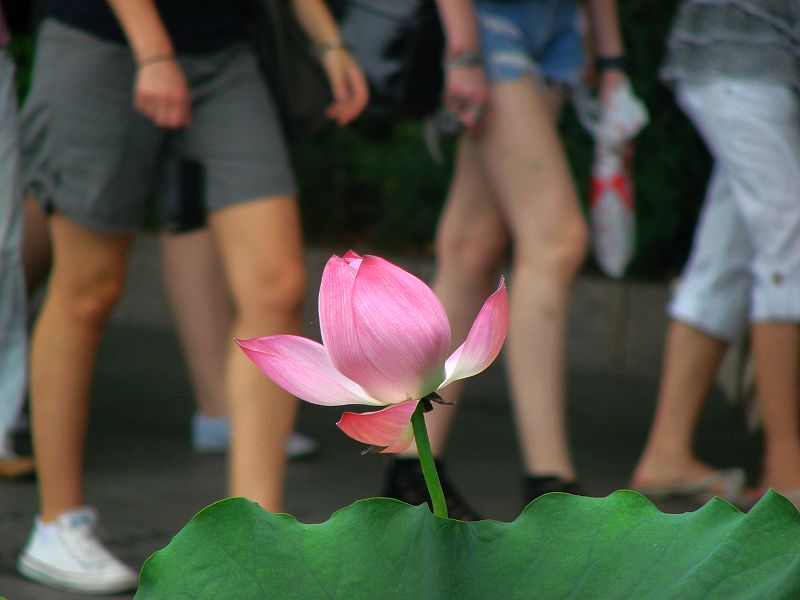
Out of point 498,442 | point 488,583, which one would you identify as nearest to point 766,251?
point 498,442

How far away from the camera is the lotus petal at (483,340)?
0.81 m

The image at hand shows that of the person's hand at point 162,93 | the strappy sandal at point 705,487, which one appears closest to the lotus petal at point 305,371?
the person's hand at point 162,93

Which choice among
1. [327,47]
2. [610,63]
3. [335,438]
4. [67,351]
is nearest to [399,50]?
[327,47]

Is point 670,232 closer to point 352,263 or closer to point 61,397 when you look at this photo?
point 61,397

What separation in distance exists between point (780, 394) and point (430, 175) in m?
3.74

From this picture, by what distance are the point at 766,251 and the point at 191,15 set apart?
157 cm

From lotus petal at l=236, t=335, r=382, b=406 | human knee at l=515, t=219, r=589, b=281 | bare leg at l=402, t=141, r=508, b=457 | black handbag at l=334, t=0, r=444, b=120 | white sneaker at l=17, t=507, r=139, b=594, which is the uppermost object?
lotus petal at l=236, t=335, r=382, b=406

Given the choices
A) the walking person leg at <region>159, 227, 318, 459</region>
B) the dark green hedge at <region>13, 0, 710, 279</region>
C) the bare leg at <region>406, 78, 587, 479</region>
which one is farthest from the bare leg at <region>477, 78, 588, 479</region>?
the dark green hedge at <region>13, 0, 710, 279</region>

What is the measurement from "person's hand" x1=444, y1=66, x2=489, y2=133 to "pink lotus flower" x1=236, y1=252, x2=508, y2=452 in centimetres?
233

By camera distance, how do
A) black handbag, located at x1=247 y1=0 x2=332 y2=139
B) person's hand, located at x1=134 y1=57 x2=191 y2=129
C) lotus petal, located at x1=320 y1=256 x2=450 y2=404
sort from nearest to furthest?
lotus petal, located at x1=320 y1=256 x2=450 y2=404 → person's hand, located at x1=134 y1=57 x2=191 y2=129 → black handbag, located at x1=247 y1=0 x2=332 y2=139

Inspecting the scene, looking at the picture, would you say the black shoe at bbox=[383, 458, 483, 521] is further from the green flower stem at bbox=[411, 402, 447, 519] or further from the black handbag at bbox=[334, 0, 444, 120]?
the green flower stem at bbox=[411, 402, 447, 519]

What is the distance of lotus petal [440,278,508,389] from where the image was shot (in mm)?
806

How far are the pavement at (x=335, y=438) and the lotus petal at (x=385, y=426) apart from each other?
2.17 meters

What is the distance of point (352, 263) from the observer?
31.4 inches
